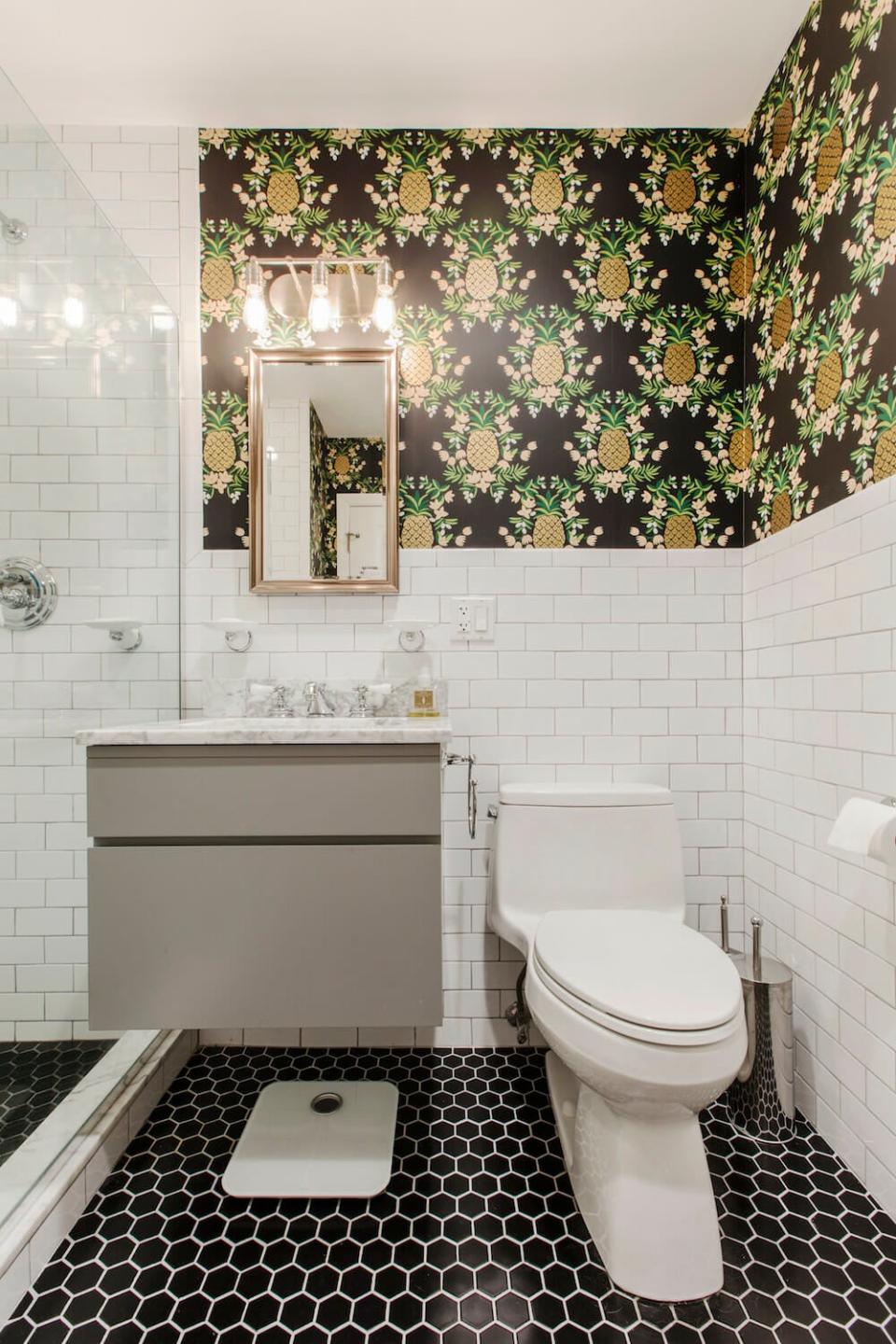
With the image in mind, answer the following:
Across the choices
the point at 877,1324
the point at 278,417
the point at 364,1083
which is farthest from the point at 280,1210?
the point at 278,417

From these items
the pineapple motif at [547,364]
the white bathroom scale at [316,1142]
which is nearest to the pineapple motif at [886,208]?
the pineapple motif at [547,364]

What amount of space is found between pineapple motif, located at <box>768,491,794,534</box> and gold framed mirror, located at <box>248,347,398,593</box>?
3.30ft

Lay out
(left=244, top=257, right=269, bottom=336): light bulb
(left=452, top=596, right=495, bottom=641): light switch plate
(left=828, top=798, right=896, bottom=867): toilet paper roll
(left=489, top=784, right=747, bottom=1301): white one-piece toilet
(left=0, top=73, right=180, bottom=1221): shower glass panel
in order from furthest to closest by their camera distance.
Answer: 1. (left=452, top=596, right=495, bottom=641): light switch plate
2. (left=244, top=257, right=269, bottom=336): light bulb
3. (left=0, top=73, right=180, bottom=1221): shower glass panel
4. (left=828, top=798, right=896, bottom=867): toilet paper roll
5. (left=489, top=784, right=747, bottom=1301): white one-piece toilet

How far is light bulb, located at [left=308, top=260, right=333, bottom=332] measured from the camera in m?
1.69

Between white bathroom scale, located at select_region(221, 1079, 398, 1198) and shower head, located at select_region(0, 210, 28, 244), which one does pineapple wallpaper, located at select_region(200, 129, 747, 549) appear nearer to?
shower head, located at select_region(0, 210, 28, 244)

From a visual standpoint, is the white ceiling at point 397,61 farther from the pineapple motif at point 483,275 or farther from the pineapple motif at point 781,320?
the pineapple motif at point 781,320

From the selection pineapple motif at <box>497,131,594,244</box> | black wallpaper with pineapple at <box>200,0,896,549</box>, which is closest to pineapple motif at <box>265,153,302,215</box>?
black wallpaper with pineapple at <box>200,0,896,549</box>

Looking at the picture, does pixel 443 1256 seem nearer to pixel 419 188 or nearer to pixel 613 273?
pixel 613 273


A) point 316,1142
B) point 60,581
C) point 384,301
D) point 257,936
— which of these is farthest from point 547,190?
point 316,1142

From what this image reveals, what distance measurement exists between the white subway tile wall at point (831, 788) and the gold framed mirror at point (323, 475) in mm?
1035

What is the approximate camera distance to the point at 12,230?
133 cm

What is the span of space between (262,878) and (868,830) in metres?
1.13

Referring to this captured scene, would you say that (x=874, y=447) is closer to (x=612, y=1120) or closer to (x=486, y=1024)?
(x=612, y=1120)

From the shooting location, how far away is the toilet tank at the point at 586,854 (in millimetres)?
1627
